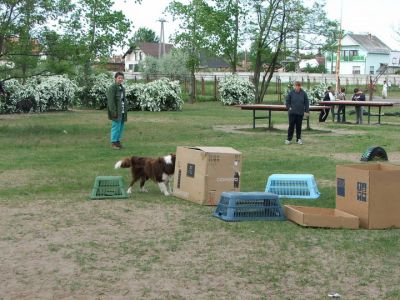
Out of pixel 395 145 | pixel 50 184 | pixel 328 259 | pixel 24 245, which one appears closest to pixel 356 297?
pixel 328 259

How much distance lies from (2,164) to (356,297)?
9181mm

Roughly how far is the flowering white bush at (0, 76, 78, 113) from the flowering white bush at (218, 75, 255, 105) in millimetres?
11311

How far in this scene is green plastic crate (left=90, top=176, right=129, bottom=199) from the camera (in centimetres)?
931

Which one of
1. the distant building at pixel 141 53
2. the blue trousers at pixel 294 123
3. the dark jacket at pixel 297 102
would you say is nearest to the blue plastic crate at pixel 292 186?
the blue trousers at pixel 294 123

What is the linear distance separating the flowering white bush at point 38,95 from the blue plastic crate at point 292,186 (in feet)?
69.5

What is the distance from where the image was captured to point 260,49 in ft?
151

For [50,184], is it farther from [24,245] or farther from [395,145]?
[395,145]

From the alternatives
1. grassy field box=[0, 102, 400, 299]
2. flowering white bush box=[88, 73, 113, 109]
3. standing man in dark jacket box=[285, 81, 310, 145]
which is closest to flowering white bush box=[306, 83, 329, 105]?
flowering white bush box=[88, 73, 113, 109]

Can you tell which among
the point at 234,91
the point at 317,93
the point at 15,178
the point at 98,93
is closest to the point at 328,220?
the point at 15,178

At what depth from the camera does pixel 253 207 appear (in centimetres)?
785

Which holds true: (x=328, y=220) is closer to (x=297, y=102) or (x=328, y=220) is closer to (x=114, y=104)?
(x=114, y=104)

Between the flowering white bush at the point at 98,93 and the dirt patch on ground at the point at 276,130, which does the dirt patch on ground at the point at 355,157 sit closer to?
the dirt patch on ground at the point at 276,130

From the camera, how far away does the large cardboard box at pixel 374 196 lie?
288 inches

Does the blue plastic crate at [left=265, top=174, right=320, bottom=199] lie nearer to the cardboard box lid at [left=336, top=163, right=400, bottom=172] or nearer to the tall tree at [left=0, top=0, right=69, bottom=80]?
the cardboard box lid at [left=336, top=163, right=400, bottom=172]
